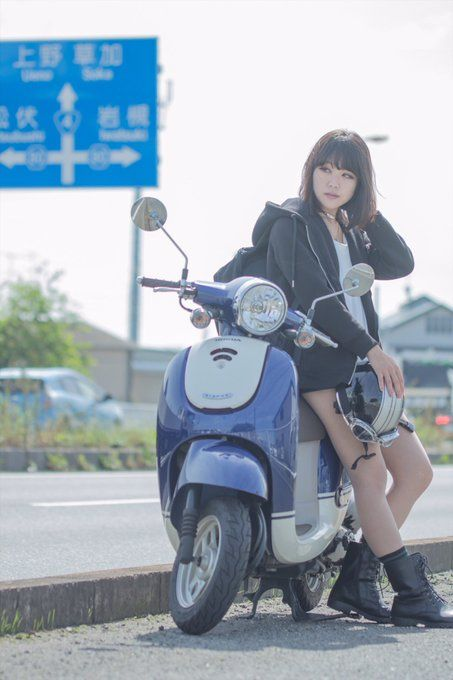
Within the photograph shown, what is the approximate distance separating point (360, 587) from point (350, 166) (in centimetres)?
158

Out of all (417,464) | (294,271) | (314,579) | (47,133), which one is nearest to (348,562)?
(314,579)

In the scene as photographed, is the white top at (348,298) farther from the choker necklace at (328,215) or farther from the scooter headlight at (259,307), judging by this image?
the scooter headlight at (259,307)

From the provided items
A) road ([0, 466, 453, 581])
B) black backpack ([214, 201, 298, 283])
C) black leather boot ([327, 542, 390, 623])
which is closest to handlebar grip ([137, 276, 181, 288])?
black backpack ([214, 201, 298, 283])

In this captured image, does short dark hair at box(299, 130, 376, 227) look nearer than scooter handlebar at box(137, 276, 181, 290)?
No

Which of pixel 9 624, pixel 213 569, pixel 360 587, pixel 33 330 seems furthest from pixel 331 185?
pixel 33 330

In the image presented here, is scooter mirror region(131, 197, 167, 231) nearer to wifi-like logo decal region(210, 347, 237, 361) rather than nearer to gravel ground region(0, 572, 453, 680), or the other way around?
wifi-like logo decal region(210, 347, 237, 361)

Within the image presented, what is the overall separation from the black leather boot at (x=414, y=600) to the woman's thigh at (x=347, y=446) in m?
0.30

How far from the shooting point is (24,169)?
61.8 feet

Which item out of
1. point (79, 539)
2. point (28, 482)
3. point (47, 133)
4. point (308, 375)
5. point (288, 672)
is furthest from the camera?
point (47, 133)

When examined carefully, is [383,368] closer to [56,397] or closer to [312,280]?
[312,280]

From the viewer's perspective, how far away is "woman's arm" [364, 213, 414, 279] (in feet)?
16.3

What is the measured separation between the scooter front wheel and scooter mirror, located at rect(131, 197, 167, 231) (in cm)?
106

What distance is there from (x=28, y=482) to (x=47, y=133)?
8266mm

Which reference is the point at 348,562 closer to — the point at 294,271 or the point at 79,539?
the point at 294,271
